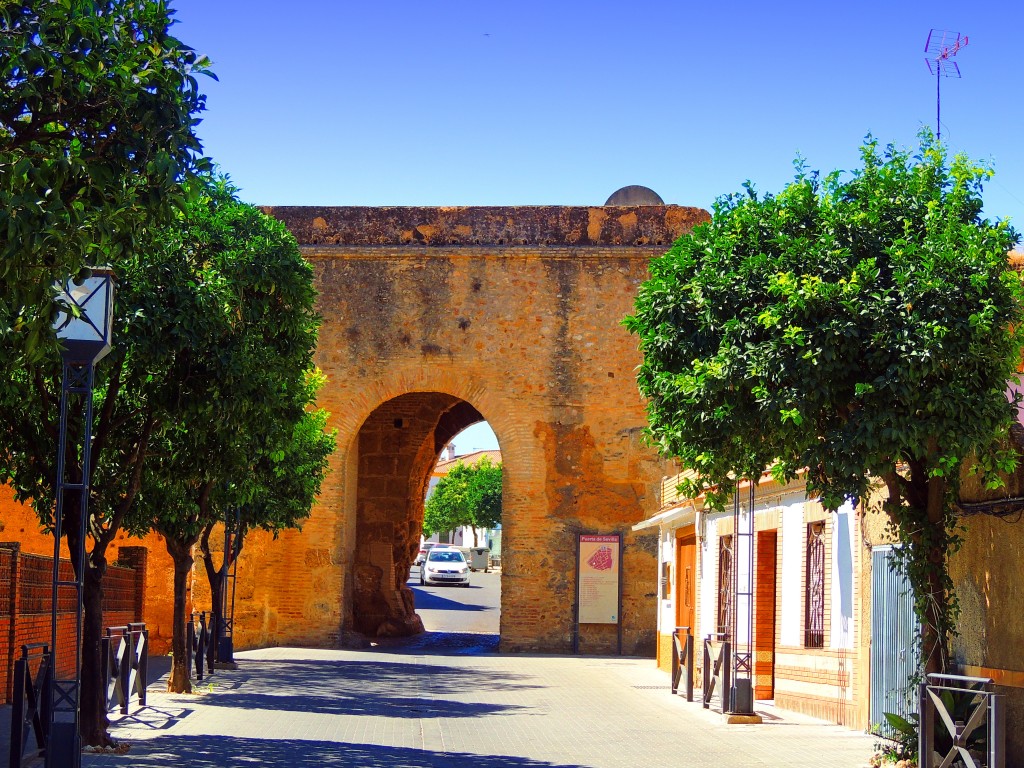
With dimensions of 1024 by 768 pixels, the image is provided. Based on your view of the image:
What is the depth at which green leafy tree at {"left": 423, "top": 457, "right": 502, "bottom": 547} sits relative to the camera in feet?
297

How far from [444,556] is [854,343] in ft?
154

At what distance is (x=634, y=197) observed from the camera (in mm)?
30234

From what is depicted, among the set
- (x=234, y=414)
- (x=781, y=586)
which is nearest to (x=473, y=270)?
(x=781, y=586)

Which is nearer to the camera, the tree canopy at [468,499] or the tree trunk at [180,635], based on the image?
the tree trunk at [180,635]

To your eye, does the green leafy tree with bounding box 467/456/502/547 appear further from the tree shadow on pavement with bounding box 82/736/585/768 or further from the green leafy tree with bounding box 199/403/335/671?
the tree shadow on pavement with bounding box 82/736/585/768

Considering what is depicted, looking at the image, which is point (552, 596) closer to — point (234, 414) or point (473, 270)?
point (473, 270)

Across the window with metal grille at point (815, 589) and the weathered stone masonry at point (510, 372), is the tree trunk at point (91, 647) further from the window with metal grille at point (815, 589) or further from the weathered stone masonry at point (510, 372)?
the weathered stone masonry at point (510, 372)

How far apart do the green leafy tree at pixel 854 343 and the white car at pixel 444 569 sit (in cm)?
4340

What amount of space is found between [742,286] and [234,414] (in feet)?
15.2

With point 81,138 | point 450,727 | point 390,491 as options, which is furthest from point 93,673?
point 390,491

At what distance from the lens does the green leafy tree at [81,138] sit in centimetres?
681

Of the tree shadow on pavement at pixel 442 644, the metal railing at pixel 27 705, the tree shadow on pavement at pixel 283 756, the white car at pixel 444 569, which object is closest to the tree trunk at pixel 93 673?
the tree shadow on pavement at pixel 283 756

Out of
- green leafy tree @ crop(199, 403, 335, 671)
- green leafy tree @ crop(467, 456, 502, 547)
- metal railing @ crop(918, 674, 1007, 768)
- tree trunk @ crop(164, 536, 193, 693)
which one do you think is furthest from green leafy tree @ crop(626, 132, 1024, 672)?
green leafy tree @ crop(467, 456, 502, 547)

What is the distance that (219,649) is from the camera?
21.7 m
